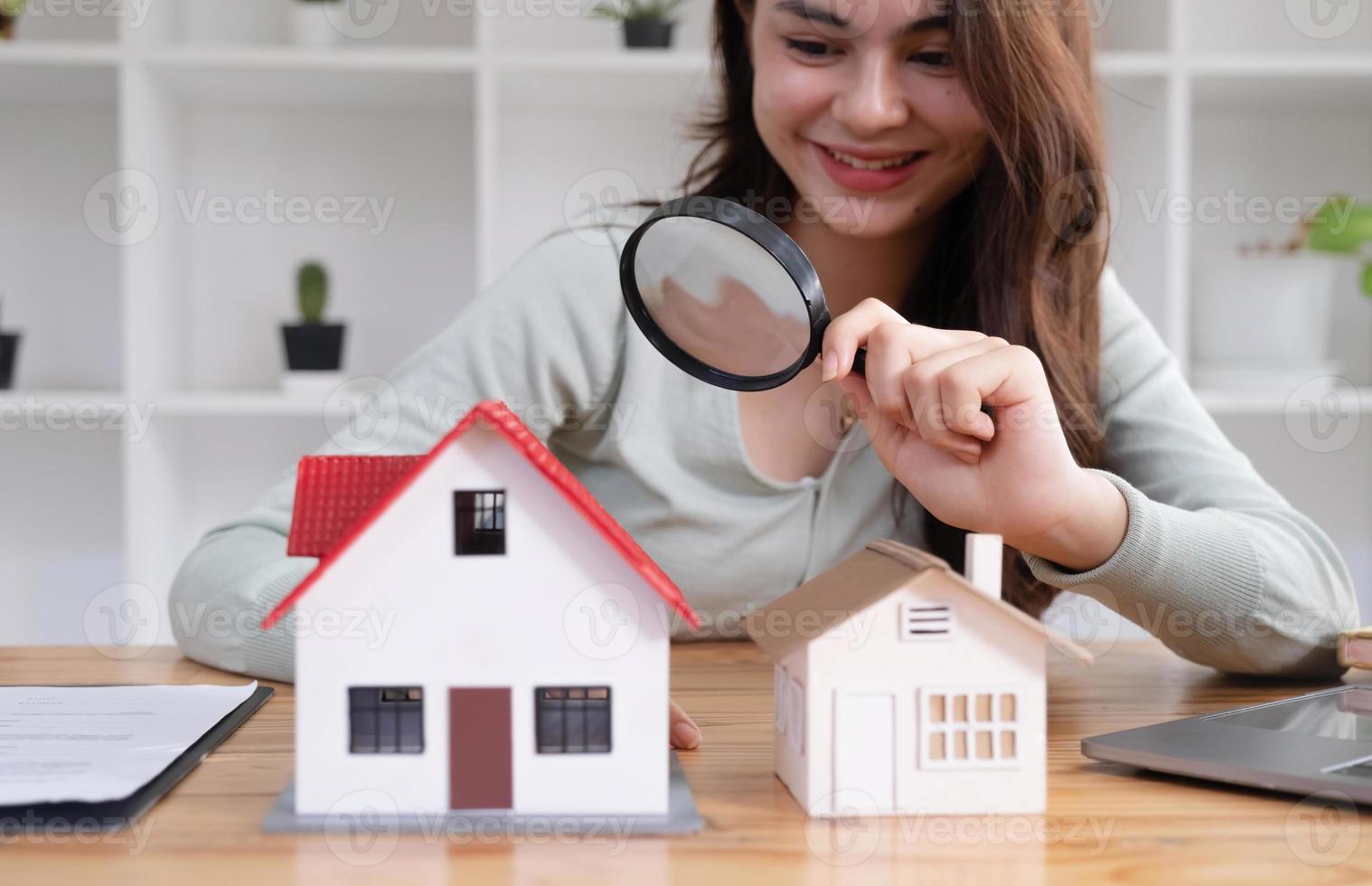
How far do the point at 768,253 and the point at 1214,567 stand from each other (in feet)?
1.83

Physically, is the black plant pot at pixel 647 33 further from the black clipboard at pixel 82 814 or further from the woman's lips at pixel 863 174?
the black clipboard at pixel 82 814

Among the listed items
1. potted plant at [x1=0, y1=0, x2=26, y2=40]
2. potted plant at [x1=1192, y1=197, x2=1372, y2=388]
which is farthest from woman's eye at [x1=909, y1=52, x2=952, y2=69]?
potted plant at [x1=0, y1=0, x2=26, y2=40]

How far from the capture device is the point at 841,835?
25.5 inches

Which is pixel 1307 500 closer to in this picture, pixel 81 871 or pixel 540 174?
pixel 540 174

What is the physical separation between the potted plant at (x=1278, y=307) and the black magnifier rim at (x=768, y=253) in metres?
1.65

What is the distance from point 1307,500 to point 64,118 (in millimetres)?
2609

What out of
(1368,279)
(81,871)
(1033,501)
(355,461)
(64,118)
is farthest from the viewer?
(64,118)

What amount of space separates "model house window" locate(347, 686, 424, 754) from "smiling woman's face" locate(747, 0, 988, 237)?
2.75 feet

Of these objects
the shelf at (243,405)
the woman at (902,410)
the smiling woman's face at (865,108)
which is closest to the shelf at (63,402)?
the shelf at (243,405)

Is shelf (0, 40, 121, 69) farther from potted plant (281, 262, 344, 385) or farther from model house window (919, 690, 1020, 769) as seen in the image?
model house window (919, 690, 1020, 769)

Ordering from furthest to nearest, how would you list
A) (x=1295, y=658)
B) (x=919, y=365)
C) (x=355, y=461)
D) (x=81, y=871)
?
(x=1295, y=658), (x=919, y=365), (x=355, y=461), (x=81, y=871)

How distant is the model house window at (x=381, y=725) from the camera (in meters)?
0.64

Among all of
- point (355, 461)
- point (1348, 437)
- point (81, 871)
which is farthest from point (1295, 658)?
point (1348, 437)

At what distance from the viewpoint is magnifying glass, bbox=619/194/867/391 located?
80 cm
